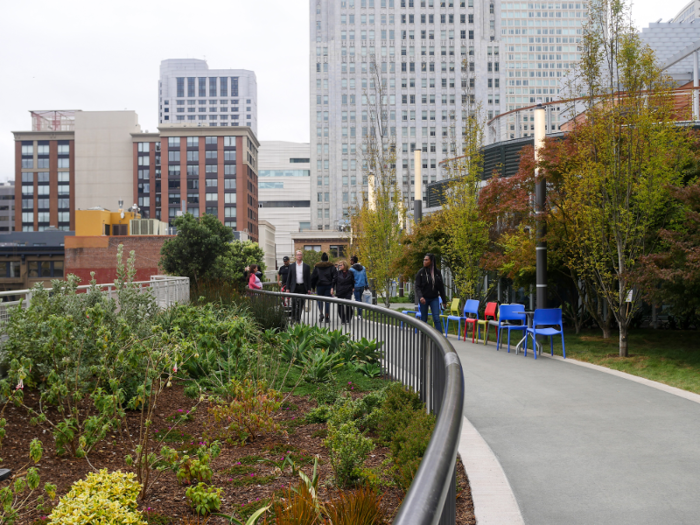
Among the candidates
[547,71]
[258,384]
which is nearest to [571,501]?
[258,384]

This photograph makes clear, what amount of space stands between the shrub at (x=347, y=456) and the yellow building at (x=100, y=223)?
73.9 m

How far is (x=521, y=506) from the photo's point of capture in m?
4.72

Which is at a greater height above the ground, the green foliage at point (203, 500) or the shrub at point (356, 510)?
the shrub at point (356, 510)

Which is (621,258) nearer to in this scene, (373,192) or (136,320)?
(136,320)

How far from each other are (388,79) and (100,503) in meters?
125

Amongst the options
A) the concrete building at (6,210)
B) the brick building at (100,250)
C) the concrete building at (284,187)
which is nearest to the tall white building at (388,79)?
the concrete building at (284,187)

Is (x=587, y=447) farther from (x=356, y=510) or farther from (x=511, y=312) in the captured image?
(x=511, y=312)

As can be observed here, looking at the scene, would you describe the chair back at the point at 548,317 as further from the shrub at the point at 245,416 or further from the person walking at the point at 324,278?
the shrub at the point at 245,416

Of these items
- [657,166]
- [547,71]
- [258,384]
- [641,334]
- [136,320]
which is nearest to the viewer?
[258,384]

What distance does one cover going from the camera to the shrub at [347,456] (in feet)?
15.4

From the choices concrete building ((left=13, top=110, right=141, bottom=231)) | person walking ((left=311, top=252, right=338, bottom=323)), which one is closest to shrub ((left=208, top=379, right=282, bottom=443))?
person walking ((left=311, top=252, right=338, bottom=323))

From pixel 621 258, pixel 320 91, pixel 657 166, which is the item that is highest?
pixel 320 91

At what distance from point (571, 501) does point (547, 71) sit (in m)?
214

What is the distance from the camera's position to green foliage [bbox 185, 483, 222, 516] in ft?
13.3
